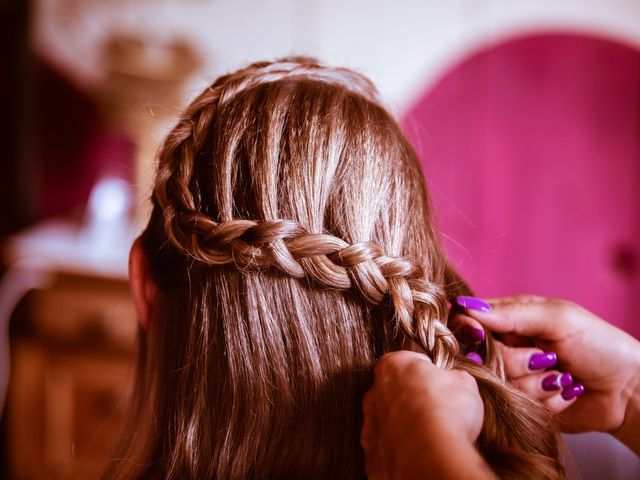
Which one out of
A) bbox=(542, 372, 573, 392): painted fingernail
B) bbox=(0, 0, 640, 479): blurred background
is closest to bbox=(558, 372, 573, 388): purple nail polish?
bbox=(542, 372, 573, 392): painted fingernail

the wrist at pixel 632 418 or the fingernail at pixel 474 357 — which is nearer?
the fingernail at pixel 474 357

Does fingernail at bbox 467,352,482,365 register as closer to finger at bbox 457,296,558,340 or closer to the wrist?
finger at bbox 457,296,558,340

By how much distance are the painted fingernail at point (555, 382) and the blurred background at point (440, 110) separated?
103cm

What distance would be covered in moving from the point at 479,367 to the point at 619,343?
0.26 meters

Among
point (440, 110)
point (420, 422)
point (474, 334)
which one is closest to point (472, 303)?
point (474, 334)

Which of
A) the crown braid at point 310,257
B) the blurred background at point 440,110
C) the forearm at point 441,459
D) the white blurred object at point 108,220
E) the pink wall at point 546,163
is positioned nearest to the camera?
the forearm at point 441,459

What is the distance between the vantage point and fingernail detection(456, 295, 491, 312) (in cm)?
60

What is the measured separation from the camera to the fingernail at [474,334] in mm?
593

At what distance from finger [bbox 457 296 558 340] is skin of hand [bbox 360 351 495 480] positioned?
0.45ft

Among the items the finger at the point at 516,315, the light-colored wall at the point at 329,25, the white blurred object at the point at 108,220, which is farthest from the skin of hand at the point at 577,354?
the light-colored wall at the point at 329,25

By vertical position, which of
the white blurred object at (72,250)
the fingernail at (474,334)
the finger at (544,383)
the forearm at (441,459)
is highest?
the forearm at (441,459)

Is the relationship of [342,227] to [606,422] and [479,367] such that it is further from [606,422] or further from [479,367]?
[606,422]

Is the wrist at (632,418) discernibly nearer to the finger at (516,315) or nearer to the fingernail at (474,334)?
the finger at (516,315)

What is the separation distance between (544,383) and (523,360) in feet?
0.17
